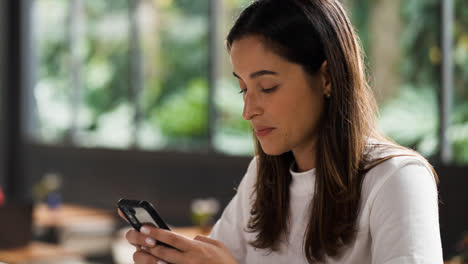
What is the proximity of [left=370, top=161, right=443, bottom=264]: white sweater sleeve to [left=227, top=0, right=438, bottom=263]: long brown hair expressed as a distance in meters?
0.07

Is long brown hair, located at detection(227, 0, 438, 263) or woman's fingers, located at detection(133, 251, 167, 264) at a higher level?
long brown hair, located at detection(227, 0, 438, 263)

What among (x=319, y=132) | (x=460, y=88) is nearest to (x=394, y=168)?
(x=319, y=132)

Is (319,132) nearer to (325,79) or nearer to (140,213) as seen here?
(325,79)

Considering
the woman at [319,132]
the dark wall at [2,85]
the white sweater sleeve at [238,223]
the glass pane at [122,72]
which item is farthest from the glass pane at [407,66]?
the dark wall at [2,85]

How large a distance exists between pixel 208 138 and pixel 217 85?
453 mm

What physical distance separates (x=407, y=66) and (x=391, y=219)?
8.57 feet

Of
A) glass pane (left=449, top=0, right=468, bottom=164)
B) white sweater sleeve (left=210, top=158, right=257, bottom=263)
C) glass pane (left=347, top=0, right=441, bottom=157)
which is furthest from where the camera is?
glass pane (left=347, top=0, right=441, bottom=157)

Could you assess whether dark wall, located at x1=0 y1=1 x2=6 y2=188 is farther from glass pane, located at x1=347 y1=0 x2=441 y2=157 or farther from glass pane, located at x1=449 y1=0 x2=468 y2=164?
glass pane, located at x1=449 y1=0 x2=468 y2=164

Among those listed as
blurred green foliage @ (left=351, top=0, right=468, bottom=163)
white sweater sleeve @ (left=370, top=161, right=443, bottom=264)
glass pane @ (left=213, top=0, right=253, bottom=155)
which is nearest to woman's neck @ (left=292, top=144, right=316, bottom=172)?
white sweater sleeve @ (left=370, top=161, right=443, bottom=264)

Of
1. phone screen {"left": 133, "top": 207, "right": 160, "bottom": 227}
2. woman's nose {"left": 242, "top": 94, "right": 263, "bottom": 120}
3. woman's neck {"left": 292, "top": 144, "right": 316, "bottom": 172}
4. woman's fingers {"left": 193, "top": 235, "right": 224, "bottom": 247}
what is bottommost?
woman's fingers {"left": 193, "top": 235, "right": 224, "bottom": 247}

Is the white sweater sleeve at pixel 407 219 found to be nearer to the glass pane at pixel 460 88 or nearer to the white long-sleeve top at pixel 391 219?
the white long-sleeve top at pixel 391 219

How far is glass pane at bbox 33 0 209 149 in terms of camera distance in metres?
5.03

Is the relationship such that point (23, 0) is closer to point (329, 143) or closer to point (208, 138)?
point (208, 138)

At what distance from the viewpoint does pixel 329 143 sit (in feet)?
4.35
